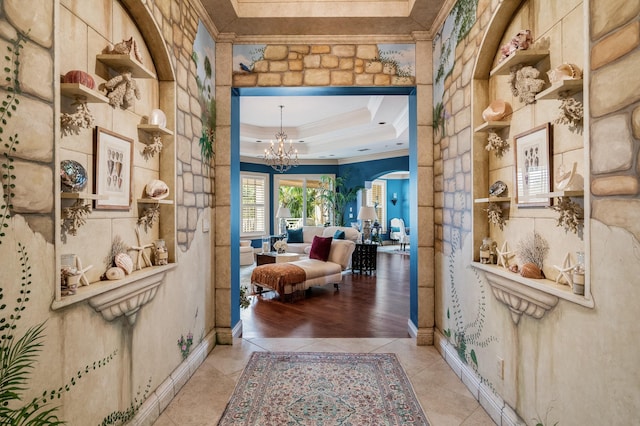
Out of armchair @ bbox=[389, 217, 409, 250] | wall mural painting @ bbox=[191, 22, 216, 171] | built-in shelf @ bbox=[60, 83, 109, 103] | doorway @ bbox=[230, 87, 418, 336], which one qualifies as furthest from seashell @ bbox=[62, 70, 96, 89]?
armchair @ bbox=[389, 217, 409, 250]

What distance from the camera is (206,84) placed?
2893mm

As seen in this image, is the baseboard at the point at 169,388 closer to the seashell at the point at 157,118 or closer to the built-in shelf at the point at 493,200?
the seashell at the point at 157,118

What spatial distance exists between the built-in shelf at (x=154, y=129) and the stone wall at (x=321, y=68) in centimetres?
126

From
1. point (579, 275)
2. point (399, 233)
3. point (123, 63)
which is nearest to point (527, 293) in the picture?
point (579, 275)

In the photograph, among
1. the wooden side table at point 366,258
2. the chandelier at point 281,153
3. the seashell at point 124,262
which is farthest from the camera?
the wooden side table at point 366,258

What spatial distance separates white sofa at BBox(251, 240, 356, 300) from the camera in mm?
4738

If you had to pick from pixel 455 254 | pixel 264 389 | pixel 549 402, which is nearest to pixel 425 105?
pixel 455 254

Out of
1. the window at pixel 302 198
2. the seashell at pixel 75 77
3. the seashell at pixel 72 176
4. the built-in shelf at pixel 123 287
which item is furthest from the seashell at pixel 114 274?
the window at pixel 302 198

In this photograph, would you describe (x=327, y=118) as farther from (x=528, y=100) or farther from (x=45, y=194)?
(x=45, y=194)

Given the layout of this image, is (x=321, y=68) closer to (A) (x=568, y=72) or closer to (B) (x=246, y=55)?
(B) (x=246, y=55)

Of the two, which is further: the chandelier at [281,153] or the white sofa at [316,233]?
the white sofa at [316,233]

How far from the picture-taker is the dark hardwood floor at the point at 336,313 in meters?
3.51

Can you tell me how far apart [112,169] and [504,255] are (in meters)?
2.28

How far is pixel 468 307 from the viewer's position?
2348 mm
